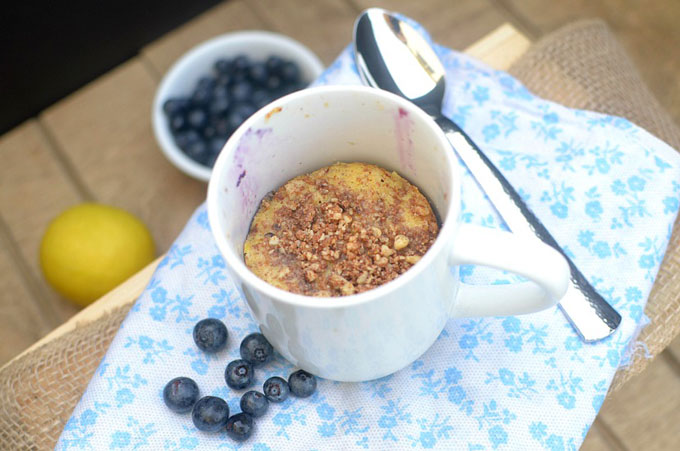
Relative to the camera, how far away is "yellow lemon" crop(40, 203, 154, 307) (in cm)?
107

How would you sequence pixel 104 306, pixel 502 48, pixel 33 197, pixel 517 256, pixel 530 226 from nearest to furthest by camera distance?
pixel 517 256 < pixel 530 226 < pixel 104 306 < pixel 502 48 < pixel 33 197

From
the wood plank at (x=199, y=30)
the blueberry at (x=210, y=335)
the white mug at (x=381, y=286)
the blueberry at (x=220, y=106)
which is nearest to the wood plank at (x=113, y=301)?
the blueberry at (x=210, y=335)

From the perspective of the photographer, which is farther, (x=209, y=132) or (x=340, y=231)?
(x=209, y=132)

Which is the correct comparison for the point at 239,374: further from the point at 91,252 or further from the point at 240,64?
the point at 240,64

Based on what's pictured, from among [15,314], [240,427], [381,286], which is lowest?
[15,314]

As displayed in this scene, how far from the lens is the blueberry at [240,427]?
0.60 metres

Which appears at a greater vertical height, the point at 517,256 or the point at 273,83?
the point at 517,256

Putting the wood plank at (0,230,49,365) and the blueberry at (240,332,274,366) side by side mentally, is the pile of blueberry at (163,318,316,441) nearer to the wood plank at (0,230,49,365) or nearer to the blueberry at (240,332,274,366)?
the blueberry at (240,332,274,366)

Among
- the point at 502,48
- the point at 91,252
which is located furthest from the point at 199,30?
the point at 502,48

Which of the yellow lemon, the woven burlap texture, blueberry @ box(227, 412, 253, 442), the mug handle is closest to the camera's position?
the mug handle

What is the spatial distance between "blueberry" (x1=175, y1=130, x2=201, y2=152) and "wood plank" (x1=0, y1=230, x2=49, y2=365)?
402 mm

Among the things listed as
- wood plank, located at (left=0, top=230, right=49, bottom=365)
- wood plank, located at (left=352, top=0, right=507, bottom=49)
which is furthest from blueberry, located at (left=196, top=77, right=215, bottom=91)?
wood plank, located at (left=0, top=230, right=49, bottom=365)

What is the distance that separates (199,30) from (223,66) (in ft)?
0.78

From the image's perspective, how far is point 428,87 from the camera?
2.44 ft
